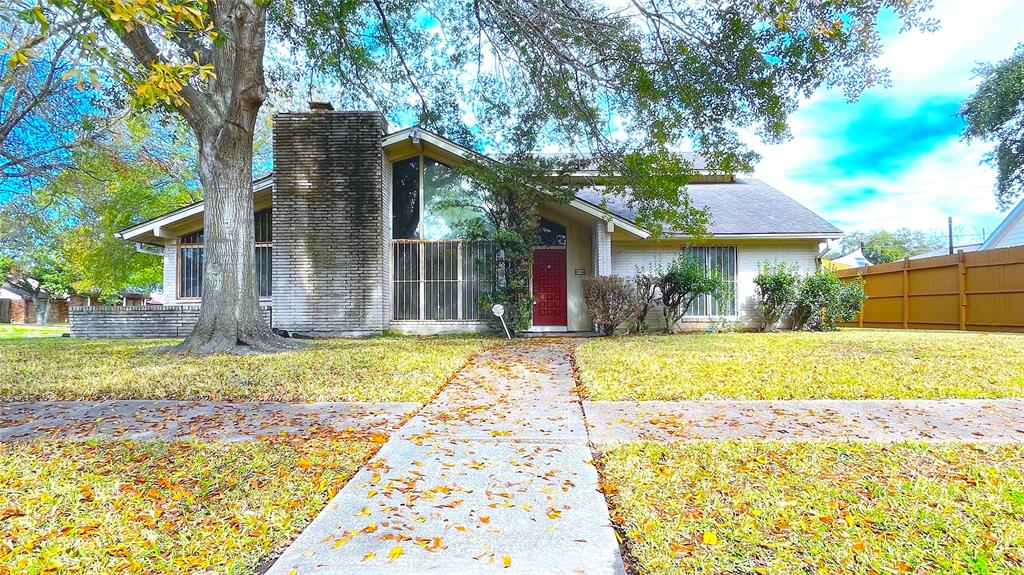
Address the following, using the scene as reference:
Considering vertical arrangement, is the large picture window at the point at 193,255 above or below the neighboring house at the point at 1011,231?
below

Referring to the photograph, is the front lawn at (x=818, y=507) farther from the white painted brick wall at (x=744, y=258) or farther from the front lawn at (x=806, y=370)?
the white painted brick wall at (x=744, y=258)

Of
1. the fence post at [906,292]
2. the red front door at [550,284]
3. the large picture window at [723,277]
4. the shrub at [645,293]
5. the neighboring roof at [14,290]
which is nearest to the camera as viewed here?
the shrub at [645,293]

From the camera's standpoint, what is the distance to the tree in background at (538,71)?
322 inches

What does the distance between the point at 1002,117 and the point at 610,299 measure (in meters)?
17.5

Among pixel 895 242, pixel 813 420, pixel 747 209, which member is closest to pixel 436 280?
pixel 747 209

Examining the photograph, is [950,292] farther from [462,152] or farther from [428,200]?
[428,200]

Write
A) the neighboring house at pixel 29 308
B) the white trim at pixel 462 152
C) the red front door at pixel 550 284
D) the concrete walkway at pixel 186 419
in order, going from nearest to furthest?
the concrete walkway at pixel 186 419 → the white trim at pixel 462 152 → the red front door at pixel 550 284 → the neighboring house at pixel 29 308

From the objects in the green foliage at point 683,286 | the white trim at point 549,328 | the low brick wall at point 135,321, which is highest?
the green foliage at point 683,286

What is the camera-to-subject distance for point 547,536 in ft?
7.02

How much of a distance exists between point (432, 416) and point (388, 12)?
1113 centimetres

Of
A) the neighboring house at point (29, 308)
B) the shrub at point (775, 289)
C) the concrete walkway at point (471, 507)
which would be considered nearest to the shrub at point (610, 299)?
the shrub at point (775, 289)

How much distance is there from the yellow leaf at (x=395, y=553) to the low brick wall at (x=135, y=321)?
11255 mm

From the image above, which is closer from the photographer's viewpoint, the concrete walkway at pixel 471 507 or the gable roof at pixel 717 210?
the concrete walkway at pixel 471 507

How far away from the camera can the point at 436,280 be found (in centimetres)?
1259
